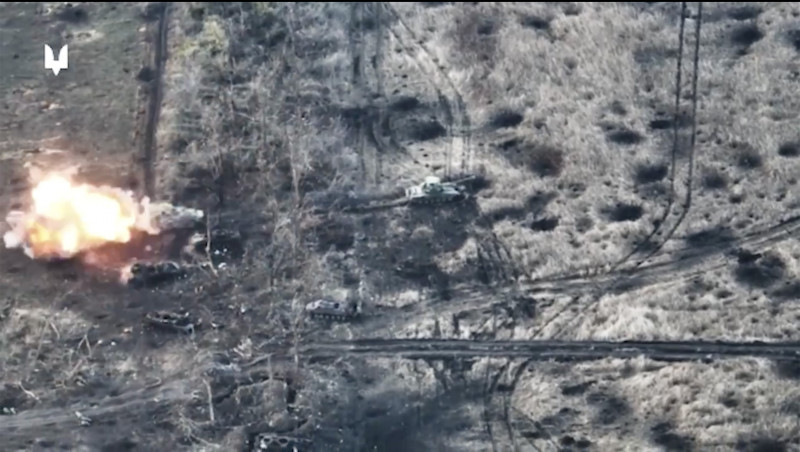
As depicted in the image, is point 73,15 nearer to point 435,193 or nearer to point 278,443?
point 435,193

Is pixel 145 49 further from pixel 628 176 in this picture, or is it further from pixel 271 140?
pixel 628 176

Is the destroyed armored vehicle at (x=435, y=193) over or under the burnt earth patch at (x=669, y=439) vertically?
over

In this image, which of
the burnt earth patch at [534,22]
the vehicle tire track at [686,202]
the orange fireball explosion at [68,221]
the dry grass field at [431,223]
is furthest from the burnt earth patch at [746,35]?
the orange fireball explosion at [68,221]

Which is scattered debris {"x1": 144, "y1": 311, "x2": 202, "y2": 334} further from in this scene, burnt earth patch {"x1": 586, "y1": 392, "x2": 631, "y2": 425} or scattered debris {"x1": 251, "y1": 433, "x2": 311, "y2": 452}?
burnt earth patch {"x1": 586, "y1": 392, "x2": 631, "y2": 425}

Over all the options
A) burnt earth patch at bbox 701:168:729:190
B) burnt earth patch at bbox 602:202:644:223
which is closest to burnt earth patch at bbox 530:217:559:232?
burnt earth patch at bbox 602:202:644:223

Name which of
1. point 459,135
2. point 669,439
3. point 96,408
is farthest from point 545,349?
point 96,408

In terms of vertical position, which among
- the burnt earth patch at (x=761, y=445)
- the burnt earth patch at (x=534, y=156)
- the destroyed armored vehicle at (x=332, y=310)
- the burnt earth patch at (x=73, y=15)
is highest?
the burnt earth patch at (x=73, y=15)

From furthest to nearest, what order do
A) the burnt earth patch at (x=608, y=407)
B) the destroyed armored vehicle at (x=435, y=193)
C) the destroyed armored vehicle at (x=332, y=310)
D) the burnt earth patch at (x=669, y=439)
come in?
the destroyed armored vehicle at (x=435, y=193) → the destroyed armored vehicle at (x=332, y=310) → the burnt earth patch at (x=608, y=407) → the burnt earth patch at (x=669, y=439)

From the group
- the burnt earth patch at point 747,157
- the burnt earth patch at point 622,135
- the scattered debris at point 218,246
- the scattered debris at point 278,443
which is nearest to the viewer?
the scattered debris at point 278,443

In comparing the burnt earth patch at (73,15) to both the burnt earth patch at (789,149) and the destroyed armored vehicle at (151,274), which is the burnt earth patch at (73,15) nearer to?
the destroyed armored vehicle at (151,274)
